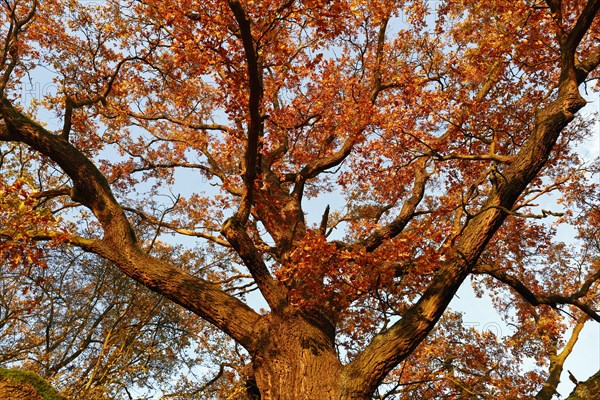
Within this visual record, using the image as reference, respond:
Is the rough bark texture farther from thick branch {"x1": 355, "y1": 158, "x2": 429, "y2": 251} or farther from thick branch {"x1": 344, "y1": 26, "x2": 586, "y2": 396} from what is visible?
thick branch {"x1": 355, "y1": 158, "x2": 429, "y2": 251}

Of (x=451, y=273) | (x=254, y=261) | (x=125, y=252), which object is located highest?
(x=125, y=252)

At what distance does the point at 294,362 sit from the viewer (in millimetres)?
6625

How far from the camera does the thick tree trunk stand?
631cm

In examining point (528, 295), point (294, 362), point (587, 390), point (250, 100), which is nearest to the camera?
point (587, 390)

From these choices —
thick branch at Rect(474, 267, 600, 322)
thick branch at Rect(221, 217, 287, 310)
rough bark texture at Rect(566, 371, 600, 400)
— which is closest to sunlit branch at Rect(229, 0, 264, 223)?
thick branch at Rect(221, 217, 287, 310)

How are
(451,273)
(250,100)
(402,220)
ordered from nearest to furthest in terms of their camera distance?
(451,273) → (250,100) → (402,220)

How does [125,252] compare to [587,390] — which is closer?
[587,390]

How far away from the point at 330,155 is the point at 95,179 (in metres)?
5.39

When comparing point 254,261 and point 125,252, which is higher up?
point 125,252

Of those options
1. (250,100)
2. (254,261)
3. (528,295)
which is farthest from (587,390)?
(250,100)

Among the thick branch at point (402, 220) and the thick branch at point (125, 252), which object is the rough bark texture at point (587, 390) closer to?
the thick branch at point (402, 220)

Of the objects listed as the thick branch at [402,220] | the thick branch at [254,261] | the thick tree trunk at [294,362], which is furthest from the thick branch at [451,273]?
the thick branch at [402,220]

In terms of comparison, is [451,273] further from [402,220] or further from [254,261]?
[402,220]

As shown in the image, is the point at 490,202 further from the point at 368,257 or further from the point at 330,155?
the point at 330,155
